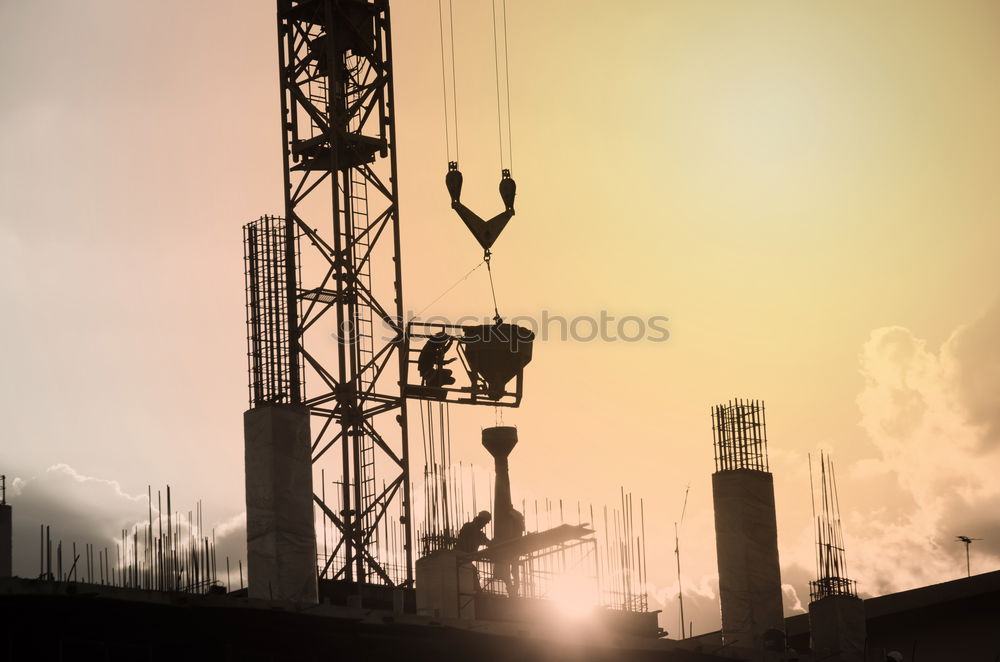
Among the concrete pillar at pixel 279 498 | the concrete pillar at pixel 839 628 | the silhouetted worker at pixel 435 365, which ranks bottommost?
the concrete pillar at pixel 839 628

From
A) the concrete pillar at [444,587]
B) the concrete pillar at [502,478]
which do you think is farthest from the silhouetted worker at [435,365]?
the concrete pillar at [444,587]

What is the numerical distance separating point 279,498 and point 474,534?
206 inches

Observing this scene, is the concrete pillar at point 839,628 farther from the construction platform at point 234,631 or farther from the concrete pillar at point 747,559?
the construction platform at point 234,631

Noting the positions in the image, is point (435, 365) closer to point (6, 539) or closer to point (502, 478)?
point (502, 478)

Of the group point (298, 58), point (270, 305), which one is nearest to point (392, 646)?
point (270, 305)

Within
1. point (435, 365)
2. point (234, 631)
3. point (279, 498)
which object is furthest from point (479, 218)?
point (234, 631)

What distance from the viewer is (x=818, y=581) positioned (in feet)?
Answer: 162

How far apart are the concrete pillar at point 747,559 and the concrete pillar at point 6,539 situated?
58.1 feet

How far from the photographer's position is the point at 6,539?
45.7 metres

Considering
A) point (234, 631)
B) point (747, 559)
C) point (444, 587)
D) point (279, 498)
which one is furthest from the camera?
point (747, 559)

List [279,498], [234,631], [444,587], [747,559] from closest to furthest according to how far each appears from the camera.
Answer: [234,631], [444,587], [279,498], [747,559]

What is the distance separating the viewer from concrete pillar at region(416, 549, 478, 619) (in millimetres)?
41406

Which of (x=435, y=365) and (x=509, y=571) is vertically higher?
(x=435, y=365)

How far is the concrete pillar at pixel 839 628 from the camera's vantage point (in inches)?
1821
